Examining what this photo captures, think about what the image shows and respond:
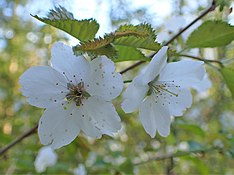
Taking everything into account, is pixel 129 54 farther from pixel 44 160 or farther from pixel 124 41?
pixel 44 160

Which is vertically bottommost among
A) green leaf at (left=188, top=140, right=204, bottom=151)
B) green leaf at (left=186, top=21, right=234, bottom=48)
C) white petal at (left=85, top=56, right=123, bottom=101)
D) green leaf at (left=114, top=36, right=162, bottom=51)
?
green leaf at (left=188, top=140, right=204, bottom=151)

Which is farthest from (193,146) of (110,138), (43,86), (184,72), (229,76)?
(43,86)

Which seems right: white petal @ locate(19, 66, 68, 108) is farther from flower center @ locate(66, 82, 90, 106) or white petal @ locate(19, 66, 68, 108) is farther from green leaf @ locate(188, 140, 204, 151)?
green leaf @ locate(188, 140, 204, 151)

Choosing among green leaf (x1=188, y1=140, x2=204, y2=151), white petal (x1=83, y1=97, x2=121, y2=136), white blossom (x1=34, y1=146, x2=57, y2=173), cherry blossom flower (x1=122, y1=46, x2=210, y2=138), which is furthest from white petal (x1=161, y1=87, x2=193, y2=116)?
white blossom (x1=34, y1=146, x2=57, y2=173)

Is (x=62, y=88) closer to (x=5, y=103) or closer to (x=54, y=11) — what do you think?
(x=54, y=11)

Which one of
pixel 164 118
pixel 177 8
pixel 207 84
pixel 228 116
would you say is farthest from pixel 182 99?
→ pixel 228 116
